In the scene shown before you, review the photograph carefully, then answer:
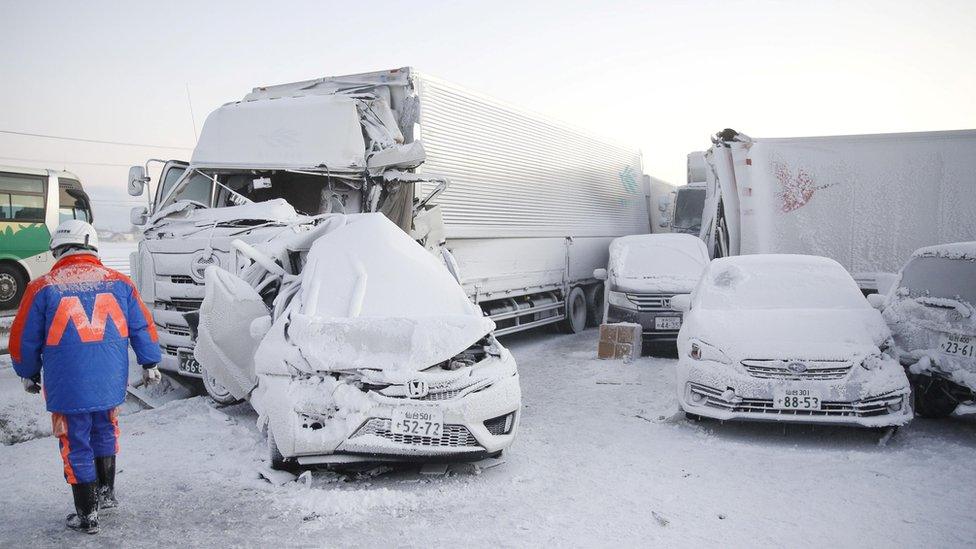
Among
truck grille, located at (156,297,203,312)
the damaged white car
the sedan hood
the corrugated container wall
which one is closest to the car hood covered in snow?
the damaged white car

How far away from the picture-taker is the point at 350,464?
15.4ft

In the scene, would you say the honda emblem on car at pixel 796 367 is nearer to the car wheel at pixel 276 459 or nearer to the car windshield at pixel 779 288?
the car windshield at pixel 779 288

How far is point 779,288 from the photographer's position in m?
6.71

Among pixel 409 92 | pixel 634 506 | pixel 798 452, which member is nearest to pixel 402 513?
pixel 634 506

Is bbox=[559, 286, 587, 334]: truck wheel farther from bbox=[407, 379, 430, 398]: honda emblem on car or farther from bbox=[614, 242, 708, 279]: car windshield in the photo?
bbox=[407, 379, 430, 398]: honda emblem on car

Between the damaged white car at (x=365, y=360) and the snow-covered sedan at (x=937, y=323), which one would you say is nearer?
the damaged white car at (x=365, y=360)

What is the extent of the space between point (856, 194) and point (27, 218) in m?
16.5

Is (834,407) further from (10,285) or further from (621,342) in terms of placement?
(10,285)

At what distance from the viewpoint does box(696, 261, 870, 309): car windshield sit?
6.50m

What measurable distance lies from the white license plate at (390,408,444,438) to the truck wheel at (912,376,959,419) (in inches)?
186

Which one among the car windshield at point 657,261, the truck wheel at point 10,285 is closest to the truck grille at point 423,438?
the car windshield at point 657,261

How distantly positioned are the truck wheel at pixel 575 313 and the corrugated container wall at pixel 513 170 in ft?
3.86

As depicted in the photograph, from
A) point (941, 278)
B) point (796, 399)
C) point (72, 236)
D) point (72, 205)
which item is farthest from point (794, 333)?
point (72, 205)

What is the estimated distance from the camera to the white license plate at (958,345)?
19.3ft
